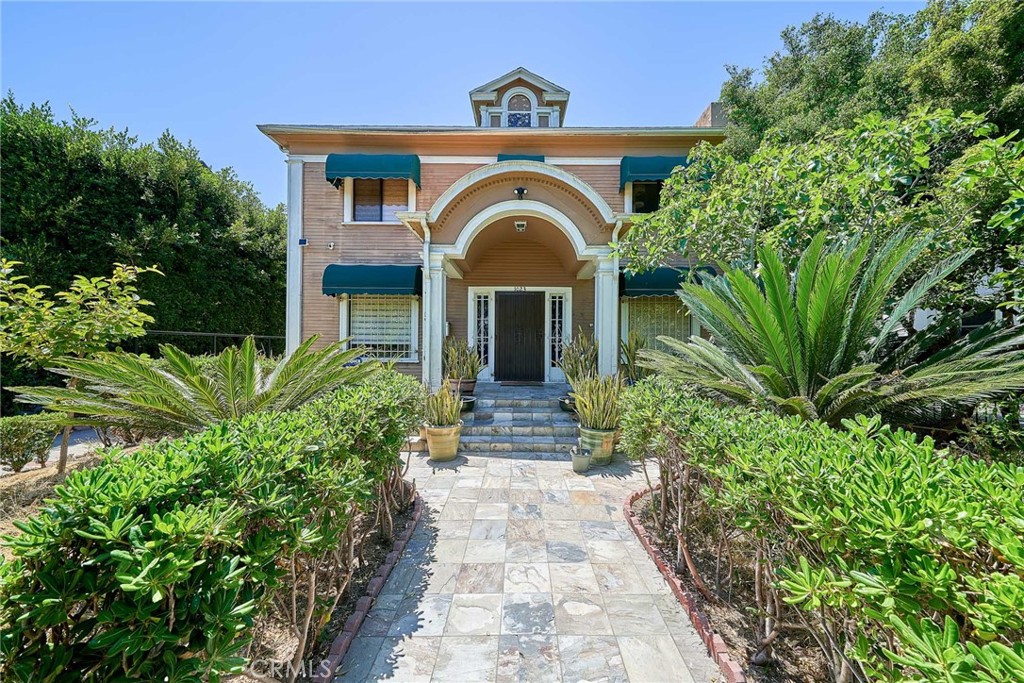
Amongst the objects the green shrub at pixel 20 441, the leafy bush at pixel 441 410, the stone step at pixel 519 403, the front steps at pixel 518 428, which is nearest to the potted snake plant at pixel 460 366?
the stone step at pixel 519 403

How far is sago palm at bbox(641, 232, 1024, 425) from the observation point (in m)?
3.80

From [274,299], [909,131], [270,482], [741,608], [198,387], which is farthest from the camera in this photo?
[274,299]

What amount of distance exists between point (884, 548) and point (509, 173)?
8.60 metres

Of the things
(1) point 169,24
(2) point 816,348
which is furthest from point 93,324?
(2) point 816,348

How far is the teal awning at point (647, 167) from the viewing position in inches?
411

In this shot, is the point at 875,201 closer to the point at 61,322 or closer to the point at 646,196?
the point at 646,196

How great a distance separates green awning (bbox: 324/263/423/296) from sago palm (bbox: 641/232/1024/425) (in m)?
7.73

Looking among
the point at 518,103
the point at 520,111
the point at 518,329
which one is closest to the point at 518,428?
the point at 518,329

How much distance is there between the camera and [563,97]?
41.7 ft

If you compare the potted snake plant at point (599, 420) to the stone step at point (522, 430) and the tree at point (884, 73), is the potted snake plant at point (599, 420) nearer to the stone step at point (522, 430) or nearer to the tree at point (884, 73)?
the stone step at point (522, 430)

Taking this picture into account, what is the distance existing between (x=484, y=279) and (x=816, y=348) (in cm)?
876

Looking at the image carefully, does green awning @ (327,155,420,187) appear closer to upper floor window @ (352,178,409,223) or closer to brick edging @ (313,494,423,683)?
upper floor window @ (352,178,409,223)

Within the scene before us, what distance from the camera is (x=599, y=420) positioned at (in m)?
6.88

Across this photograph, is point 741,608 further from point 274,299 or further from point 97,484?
point 274,299
